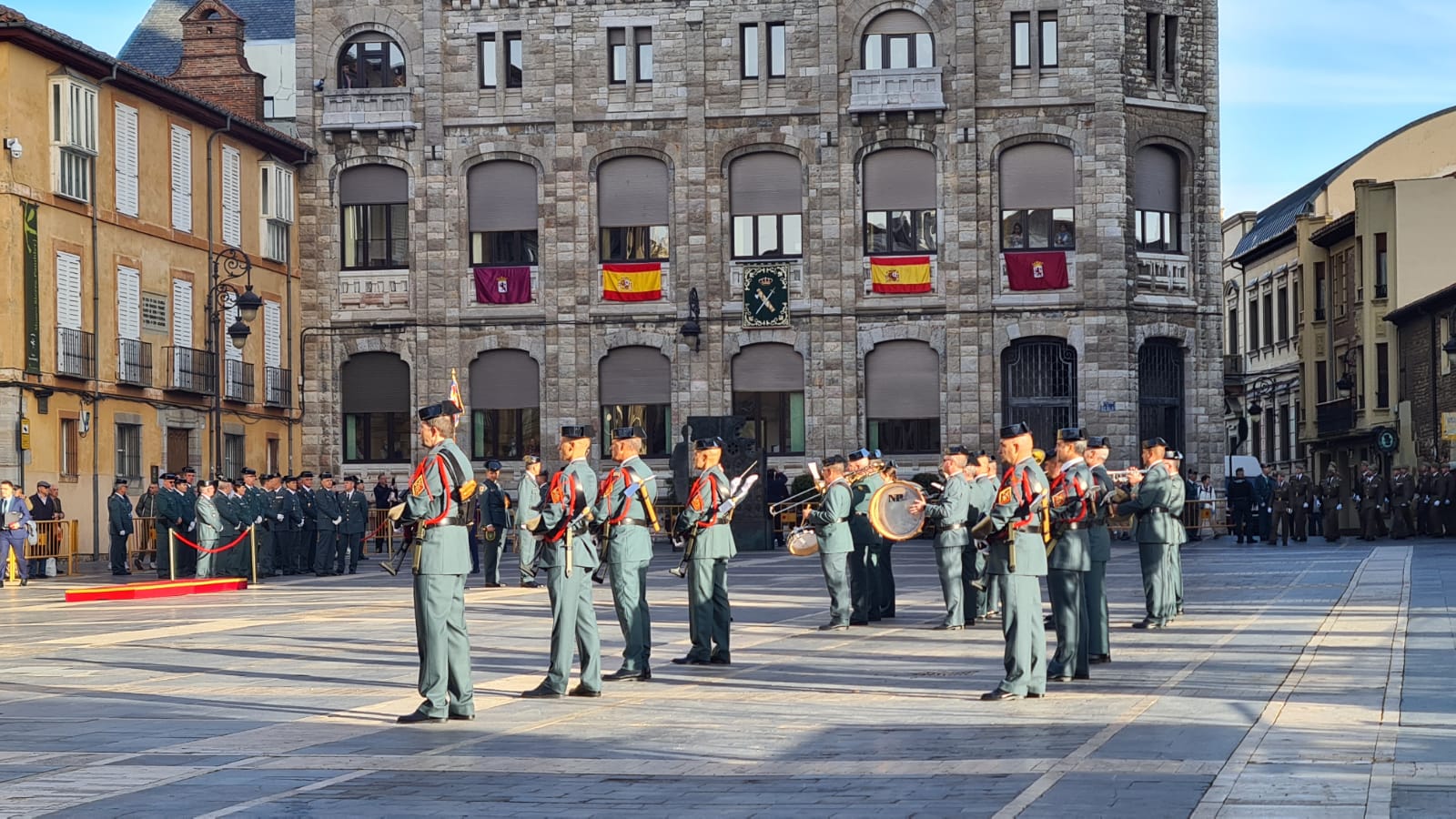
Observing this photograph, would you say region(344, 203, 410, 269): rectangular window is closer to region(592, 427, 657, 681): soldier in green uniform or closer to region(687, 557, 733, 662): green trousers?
region(687, 557, 733, 662): green trousers

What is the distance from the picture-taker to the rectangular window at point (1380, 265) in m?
63.8

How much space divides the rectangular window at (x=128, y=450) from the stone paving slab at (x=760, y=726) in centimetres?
1803

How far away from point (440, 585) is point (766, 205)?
35.4m

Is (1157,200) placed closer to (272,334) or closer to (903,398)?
(903,398)

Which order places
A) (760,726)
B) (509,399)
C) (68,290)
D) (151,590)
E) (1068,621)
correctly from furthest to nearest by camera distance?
(509,399) < (68,290) < (151,590) < (1068,621) < (760,726)

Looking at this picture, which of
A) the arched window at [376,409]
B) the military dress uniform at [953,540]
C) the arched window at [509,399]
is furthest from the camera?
the arched window at [376,409]

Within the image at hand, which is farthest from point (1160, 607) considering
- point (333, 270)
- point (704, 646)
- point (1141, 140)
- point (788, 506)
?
point (333, 270)

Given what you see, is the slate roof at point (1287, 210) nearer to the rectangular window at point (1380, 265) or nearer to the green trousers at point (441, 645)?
the rectangular window at point (1380, 265)

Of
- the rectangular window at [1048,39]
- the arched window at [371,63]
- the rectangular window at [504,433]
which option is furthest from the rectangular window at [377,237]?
the rectangular window at [1048,39]

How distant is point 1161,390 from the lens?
1886 inches

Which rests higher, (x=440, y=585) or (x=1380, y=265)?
(x=1380, y=265)

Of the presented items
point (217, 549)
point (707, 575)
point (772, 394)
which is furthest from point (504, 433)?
point (707, 575)

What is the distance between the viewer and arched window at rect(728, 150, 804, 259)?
47.8m

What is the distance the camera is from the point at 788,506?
4128cm
